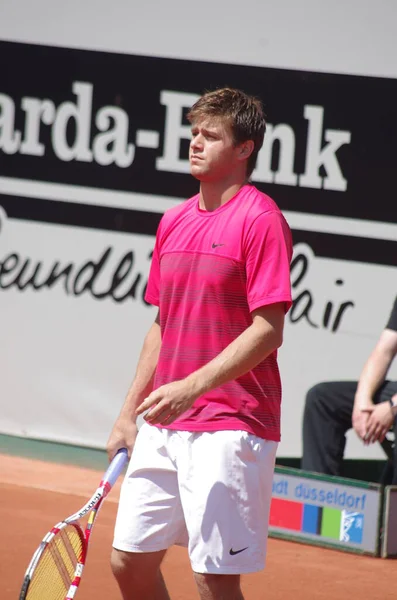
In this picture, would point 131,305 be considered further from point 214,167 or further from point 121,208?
point 214,167

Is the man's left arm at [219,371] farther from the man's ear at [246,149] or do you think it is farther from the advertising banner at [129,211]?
the advertising banner at [129,211]

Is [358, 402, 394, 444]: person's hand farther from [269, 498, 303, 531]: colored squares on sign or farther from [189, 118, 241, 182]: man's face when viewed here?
[189, 118, 241, 182]: man's face

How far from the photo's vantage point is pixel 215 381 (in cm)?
283

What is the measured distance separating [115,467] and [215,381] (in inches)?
22.1

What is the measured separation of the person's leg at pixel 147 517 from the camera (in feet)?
10.1

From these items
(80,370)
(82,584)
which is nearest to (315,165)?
(80,370)

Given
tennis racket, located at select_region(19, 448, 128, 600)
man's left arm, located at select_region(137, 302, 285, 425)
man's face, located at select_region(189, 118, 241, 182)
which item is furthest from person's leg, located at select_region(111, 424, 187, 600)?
man's face, located at select_region(189, 118, 241, 182)

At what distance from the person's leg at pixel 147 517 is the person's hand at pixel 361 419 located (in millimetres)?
2270

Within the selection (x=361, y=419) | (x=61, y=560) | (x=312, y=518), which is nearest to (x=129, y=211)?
(x=361, y=419)

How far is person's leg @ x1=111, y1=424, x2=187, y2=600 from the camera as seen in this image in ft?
10.1

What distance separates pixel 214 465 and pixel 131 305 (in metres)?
3.94

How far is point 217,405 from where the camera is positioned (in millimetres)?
3012

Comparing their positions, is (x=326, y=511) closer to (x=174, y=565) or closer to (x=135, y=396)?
(x=174, y=565)

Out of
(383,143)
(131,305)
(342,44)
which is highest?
(342,44)
